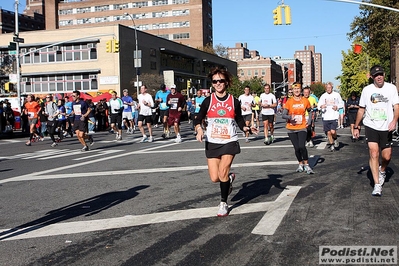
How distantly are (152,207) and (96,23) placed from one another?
9453 cm

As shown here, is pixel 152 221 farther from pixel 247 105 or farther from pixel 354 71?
pixel 354 71

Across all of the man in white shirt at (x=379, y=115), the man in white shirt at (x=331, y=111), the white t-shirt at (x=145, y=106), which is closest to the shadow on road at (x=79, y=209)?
the man in white shirt at (x=379, y=115)

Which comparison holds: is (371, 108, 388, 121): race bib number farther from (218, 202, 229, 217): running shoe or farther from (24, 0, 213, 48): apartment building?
(24, 0, 213, 48): apartment building

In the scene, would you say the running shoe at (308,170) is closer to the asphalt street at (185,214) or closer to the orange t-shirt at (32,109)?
the asphalt street at (185,214)

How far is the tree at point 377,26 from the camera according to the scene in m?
24.9

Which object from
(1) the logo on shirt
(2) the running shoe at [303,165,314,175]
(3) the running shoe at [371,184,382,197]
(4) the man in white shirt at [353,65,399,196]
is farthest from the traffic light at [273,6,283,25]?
(3) the running shoe at [371,184,382,197]

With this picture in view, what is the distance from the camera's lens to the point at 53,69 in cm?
5159

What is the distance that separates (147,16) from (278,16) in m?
76.7

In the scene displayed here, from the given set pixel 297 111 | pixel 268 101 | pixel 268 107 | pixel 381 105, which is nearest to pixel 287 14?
pixel 268 101

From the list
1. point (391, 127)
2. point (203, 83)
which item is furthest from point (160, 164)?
point (203, 83)

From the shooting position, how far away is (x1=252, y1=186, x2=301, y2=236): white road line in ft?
16.1

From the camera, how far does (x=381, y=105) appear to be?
6.78 meters

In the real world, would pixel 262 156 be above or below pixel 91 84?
below

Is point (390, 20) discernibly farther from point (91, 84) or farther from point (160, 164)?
point (91, 84)
